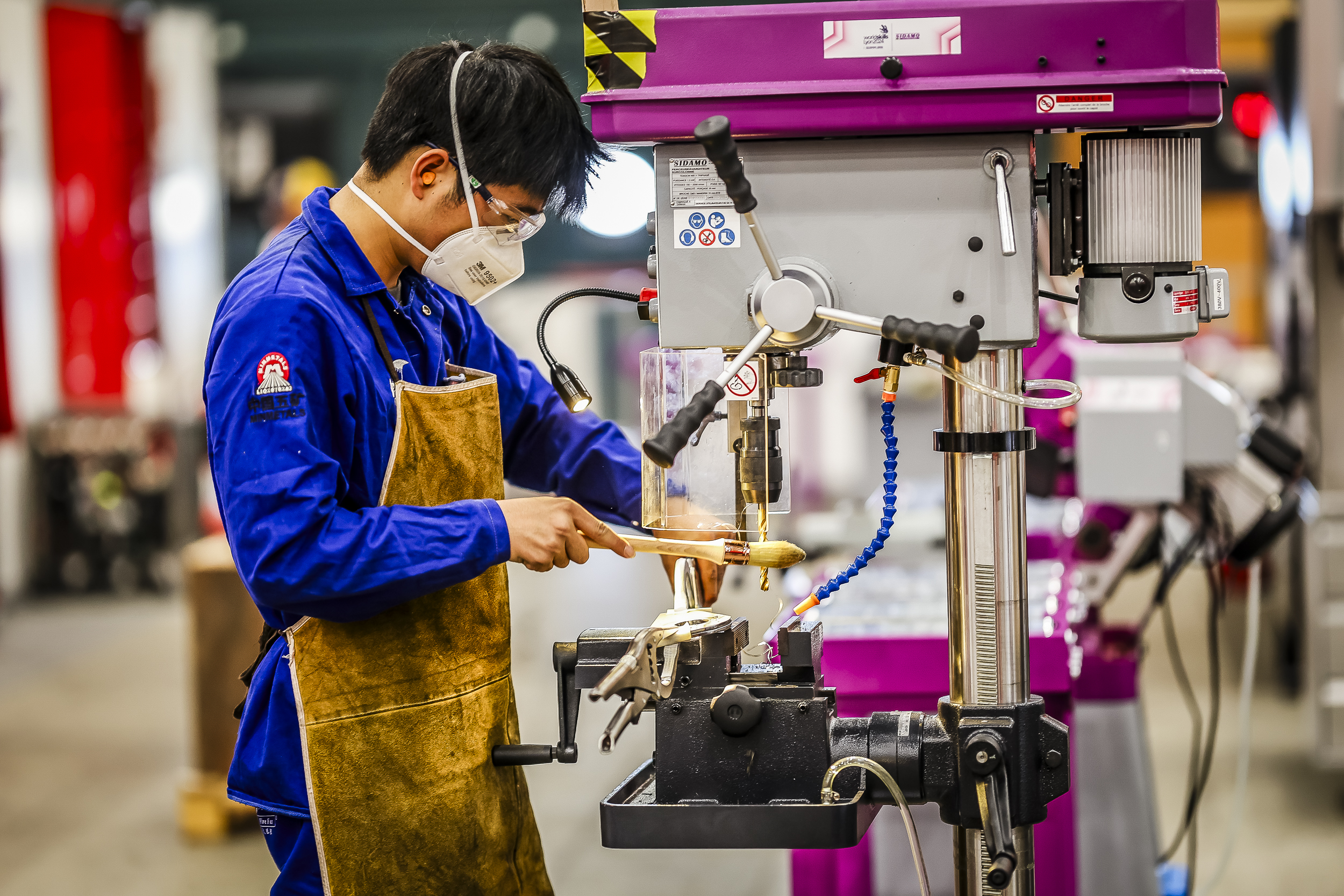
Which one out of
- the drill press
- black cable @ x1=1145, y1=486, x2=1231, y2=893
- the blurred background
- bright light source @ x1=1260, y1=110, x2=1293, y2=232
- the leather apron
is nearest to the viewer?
the drill press

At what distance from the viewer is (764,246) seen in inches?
44.2

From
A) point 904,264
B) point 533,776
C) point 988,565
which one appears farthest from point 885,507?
point 533,776

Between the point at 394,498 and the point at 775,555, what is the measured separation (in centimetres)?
42

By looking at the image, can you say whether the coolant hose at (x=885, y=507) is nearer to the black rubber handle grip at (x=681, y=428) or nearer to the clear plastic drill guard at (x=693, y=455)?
the clear plastic drill guard at (x=693, y=455)

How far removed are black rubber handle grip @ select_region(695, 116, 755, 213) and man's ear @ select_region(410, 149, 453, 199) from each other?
43cm

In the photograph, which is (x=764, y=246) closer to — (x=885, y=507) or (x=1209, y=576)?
(x=885, y=507)

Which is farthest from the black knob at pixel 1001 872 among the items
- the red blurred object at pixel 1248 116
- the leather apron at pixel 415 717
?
the red blurred object at pixel 1248 116

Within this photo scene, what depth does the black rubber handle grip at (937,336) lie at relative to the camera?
1060mm

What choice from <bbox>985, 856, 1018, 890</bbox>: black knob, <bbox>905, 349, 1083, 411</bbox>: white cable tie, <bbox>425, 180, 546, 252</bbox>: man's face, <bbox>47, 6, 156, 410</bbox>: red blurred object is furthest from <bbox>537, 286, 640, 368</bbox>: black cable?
<bbox>47, 6, 156, 410</bbox>: red blurred object

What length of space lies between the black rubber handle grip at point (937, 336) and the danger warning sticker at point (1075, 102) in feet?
0.70

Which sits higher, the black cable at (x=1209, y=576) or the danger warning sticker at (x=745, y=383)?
the danger warning sticker at (x=745, y=383)

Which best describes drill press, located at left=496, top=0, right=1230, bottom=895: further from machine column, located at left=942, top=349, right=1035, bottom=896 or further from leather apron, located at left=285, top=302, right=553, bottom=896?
leather apron, located at left=285, top=302, right=553, bottom=896

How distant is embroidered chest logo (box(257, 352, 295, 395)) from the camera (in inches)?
49.1

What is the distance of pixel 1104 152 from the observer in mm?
1155
